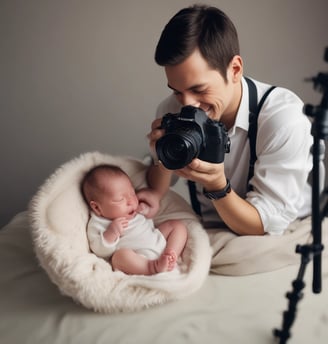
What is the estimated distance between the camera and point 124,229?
3.15 ft

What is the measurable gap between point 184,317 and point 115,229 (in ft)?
0.75

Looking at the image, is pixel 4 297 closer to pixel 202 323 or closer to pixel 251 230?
pixel 202 323

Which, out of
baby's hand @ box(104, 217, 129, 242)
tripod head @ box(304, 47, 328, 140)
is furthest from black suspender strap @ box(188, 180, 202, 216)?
tripod head @ box(304, 47, 328, 140)

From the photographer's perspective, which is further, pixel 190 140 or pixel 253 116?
pixel 253 116

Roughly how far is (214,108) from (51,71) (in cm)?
71

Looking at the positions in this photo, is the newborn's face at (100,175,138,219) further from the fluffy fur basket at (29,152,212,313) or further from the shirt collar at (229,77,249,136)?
the shirt collar at (229,77,249,136)

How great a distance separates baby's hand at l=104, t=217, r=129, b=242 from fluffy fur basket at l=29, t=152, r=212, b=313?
1.8 inches

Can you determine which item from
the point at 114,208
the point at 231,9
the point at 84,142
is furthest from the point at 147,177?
the point at 231,9

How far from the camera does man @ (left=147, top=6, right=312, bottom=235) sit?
0.86m

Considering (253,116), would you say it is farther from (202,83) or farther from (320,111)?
(320,111)

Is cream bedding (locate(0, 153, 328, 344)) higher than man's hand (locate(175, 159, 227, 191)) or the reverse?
the reverse

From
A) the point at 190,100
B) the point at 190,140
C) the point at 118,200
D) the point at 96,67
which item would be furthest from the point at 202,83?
the point at 96,67

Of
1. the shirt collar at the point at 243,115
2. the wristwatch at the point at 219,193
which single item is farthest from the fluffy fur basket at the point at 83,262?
the shirt collar at the point at 243,115

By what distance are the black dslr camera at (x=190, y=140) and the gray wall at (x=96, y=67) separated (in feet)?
2.17
